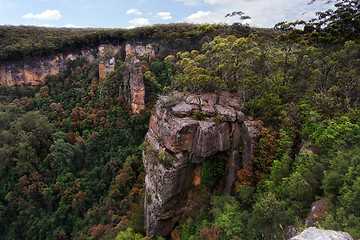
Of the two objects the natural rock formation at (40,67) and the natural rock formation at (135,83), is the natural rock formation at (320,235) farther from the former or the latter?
the natural rock formation at (40,67)

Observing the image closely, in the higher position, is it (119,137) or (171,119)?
(171,119)

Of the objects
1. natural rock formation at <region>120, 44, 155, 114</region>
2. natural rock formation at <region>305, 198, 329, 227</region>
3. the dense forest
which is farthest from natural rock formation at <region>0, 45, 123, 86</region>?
natural rock formation at <region>305, 198, 329, 227</region>

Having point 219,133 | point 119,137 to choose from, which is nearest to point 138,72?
point 119,137

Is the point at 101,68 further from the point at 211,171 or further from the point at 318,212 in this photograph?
the point at 318,212

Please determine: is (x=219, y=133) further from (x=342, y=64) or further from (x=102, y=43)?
(x=102, y=43)

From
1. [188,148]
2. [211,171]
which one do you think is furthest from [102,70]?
[211,171]

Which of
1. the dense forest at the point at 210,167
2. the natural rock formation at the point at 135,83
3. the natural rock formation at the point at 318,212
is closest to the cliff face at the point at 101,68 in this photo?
the natural rock formation at the point at 135,83

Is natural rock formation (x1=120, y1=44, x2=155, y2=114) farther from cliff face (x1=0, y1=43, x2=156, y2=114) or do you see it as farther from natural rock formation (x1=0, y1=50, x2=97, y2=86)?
natural rock formation (x1=0, y1=50, x2=97, y2=86)
